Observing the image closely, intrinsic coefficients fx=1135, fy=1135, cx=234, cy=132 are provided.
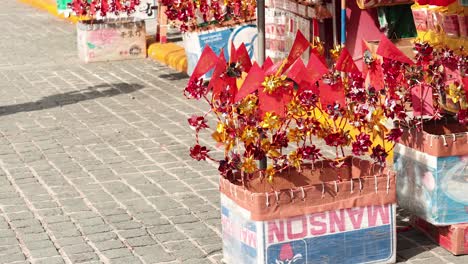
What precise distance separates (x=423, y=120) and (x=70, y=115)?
5.13 m

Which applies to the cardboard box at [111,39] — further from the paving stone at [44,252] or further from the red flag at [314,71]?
the red flag at [314,71]

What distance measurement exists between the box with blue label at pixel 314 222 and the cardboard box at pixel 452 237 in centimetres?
41

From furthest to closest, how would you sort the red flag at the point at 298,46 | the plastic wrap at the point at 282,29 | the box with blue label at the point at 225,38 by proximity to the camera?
the box with blue label at the point at 225,38 < the plastic wrap at the point at 282,29 < the red flag at the point at 298,46

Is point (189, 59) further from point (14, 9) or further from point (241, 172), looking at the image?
point (14, 9)

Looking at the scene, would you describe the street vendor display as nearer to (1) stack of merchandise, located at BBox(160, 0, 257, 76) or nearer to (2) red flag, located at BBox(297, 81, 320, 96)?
(1) stack of merchandise, located at BBox(160, 0, 257, 76)

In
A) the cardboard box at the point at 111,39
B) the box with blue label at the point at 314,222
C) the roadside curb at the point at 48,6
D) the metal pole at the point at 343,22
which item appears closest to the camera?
the box with blue label at the point at 314,222

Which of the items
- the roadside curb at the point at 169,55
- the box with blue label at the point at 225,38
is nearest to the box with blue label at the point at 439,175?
the box with blue label at the point at 225,38

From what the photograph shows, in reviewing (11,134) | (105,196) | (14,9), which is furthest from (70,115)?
(14,9)

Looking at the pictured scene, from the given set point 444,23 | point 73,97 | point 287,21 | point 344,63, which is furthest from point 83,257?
point 73,97

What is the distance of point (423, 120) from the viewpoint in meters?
7.12

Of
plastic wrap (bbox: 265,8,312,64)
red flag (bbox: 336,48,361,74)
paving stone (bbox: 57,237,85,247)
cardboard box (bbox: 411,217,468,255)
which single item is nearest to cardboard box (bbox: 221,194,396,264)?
cardboard box (bbox: 411,217,468,255)

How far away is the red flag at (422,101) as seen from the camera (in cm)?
684

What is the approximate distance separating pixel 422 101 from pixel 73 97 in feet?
20.6

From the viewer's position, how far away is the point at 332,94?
258 inches
